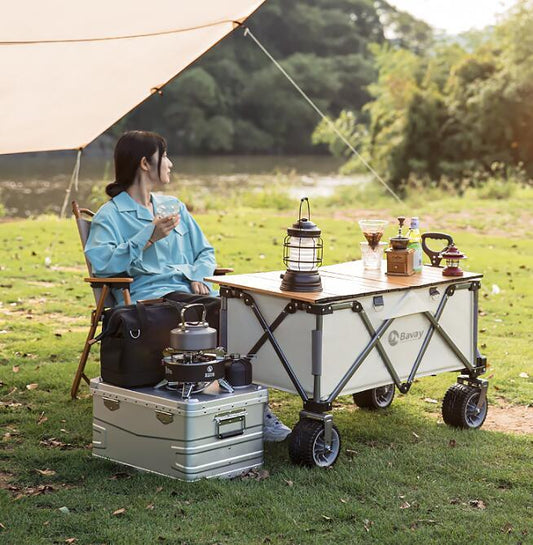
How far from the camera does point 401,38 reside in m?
49.1

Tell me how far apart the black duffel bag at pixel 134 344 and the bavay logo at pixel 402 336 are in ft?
2.75

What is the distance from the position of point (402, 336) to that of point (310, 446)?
626 millimetres

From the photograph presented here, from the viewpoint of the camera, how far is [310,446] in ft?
11.3

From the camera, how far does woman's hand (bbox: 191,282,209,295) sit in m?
4.13

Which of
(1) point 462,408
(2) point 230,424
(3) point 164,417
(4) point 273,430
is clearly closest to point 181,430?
(3) point 164,417

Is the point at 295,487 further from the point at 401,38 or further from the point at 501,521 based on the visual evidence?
the point at 401,38

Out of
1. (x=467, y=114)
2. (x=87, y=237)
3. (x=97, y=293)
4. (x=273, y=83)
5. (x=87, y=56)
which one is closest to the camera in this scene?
(x=97, y=293)

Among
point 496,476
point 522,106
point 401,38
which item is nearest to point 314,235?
point 496,476

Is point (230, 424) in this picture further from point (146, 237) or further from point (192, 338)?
point (146, 237)

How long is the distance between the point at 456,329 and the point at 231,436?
3.72ft

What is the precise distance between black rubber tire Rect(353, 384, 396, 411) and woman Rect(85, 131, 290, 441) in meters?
0.78

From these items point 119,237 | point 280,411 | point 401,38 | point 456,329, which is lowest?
point 280,411

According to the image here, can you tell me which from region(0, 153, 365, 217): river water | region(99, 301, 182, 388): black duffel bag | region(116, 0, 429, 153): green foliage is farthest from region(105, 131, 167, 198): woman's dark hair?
region(116, 0, 429, 153): green foliage

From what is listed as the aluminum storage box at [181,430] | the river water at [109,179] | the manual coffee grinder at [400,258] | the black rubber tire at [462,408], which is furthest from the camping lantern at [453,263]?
the river water at [109,179]
